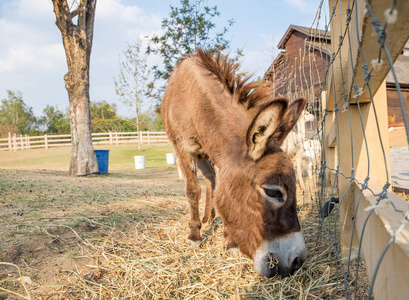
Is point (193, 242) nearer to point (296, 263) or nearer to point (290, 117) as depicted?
point (296, 263)

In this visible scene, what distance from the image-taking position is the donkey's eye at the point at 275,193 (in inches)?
81.9

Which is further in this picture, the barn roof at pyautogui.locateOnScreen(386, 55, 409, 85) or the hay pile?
the barn roof at pyautogui.locateOnScreen(386, 55, 409, 85)

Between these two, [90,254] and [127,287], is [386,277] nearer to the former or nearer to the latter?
[127,287]

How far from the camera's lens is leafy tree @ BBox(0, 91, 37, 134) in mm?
49656

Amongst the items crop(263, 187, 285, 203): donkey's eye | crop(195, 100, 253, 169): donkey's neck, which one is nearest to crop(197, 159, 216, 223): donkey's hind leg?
crop(195, 100, 253, 169): donkey's neck

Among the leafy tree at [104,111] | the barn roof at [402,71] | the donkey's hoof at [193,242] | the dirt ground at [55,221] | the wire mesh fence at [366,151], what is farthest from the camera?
the leafy tree at [104,111]

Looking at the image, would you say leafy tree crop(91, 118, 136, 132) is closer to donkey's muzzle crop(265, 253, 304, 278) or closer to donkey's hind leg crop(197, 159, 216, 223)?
donkey's hind leg crop(197, 159, 216, 223)

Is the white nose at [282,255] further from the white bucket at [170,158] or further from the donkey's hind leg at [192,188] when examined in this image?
the white bucket at [170,158]

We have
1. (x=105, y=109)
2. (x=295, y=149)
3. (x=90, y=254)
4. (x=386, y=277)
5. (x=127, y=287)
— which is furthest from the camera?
(x=105, y=109)

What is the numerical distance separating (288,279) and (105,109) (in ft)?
164

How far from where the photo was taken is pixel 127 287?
224cm

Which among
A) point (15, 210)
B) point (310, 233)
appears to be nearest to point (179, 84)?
point (310, 233)

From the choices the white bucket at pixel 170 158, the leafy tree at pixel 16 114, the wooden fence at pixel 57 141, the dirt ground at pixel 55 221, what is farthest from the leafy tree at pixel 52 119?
the dirt ground at pixel 55 221

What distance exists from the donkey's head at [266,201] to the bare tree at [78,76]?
27.1 feet
